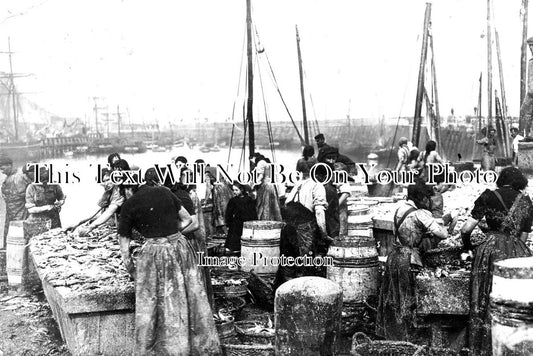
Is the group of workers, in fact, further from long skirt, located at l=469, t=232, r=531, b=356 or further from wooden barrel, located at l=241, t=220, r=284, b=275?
long skirt, located at l=469, t=232, r=531, b=356

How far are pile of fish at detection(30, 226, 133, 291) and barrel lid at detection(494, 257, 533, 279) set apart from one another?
9.68 feet

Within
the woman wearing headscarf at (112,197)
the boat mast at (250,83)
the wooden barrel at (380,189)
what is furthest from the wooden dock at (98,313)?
the wooden barrel at (380,189)

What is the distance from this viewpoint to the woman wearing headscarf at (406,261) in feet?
17.4

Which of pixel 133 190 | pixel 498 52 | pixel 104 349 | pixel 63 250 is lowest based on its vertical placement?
pixel 104 349

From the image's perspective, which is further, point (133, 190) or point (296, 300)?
point (133, 190)

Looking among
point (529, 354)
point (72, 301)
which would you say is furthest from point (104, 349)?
point (529, 354)

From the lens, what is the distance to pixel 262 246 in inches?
286

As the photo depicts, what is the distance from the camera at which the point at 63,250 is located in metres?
6.87

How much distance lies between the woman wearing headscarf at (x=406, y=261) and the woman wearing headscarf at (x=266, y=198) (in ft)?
12.7

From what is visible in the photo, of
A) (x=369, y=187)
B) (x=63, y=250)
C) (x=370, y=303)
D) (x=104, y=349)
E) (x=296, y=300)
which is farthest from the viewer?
(x=369, y=187)

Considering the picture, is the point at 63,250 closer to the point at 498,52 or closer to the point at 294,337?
the point at 294,337

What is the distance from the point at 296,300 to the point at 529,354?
5.80 feet

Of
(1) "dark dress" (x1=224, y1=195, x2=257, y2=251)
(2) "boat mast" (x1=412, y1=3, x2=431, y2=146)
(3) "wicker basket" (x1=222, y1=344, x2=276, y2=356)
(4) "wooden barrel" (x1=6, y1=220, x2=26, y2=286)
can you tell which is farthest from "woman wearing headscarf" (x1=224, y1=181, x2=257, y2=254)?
(2) "boat mast" (x1=412, y1=3, x2=431, y2=146)

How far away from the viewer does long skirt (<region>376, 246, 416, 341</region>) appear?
5.33m
